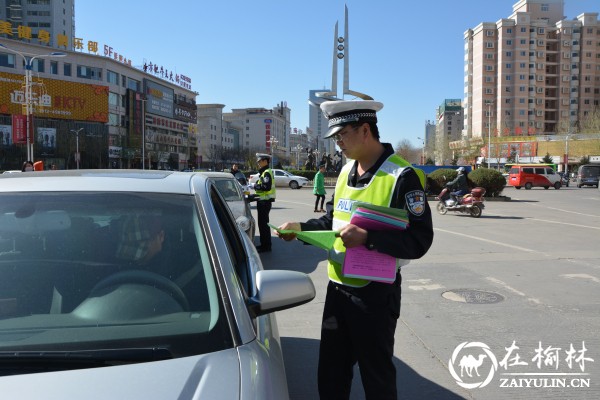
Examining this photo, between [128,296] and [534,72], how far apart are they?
114 meters

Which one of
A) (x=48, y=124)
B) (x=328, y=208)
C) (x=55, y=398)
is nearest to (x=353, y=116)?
(x=328, y=208)

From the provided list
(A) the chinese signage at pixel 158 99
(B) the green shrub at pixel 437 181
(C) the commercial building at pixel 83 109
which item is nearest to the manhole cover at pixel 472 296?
(B) the green shrub at pixel 437 181

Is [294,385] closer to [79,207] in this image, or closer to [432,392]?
[432,392]

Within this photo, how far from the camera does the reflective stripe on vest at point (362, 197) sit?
7.72 ft

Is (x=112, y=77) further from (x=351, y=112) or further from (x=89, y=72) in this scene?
(x=351, y=112)

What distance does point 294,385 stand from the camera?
3.44 meters

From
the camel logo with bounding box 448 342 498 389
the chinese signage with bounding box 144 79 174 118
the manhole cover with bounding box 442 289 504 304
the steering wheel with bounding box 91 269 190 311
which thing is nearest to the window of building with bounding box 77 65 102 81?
the chinese signage with bounding box 144 79 174 118

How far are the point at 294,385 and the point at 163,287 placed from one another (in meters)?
1.81

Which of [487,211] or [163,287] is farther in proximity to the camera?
[487,211]

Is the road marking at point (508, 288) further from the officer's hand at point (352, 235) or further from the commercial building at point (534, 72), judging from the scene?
the commercial building at point (534, 72)

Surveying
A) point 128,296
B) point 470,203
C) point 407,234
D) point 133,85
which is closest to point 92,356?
point 128,296

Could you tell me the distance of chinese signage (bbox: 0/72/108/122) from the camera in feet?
224

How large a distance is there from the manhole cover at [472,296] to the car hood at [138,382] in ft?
14.8

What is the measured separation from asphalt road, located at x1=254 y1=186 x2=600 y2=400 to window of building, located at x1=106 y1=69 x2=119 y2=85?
269 ft
